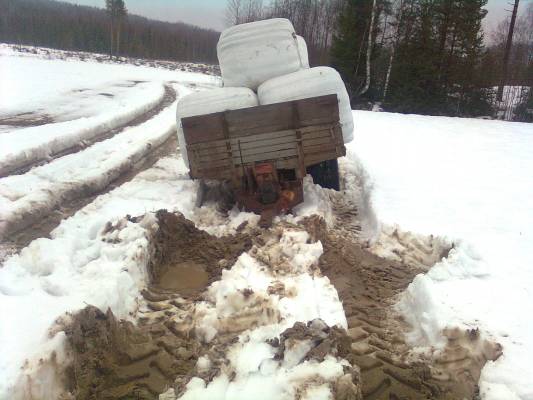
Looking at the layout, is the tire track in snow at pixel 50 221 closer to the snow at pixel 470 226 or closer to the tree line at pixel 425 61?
the snow at pixel 470 226

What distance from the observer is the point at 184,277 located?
165 inches

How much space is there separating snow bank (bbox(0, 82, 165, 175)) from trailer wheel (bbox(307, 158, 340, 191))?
4.49m

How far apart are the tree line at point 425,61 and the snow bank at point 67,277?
17702 mm

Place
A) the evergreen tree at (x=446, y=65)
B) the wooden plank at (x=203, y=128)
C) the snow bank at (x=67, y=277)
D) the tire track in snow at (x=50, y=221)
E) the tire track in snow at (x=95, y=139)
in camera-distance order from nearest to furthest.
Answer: the snow bank at (x=67, y=277) < the tire track in snow at (x=50, y=221) < the wooden plank at (x=203, y=128) < the tire track in snow at (x=95, y=139) < the evergreen tree at (x=446, y=65)

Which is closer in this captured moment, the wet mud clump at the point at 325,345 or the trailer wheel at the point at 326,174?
the wet mud clump at the point at 325,345

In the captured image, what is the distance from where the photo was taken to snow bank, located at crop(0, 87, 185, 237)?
16.7 feet

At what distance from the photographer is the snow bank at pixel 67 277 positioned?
2734 millimetres

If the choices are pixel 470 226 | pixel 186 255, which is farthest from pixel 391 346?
pixel 470 226

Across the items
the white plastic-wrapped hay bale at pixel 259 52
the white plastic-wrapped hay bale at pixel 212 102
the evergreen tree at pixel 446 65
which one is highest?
the white plastic-wrapped hay bale at pixel 259 52

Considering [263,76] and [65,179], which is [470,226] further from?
[65,179]

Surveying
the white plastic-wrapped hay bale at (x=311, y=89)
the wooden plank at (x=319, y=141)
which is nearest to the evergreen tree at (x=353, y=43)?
the white plastic-wrapped hay bale at (x=311, y=89)

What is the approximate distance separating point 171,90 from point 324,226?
17.4m

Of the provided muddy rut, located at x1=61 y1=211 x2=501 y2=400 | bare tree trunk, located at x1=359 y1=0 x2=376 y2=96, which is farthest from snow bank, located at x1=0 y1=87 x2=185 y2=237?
bare tree trunk, located at x1=359 y1=0 x2=376 y2=96

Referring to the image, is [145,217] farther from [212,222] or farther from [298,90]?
[298,90]
